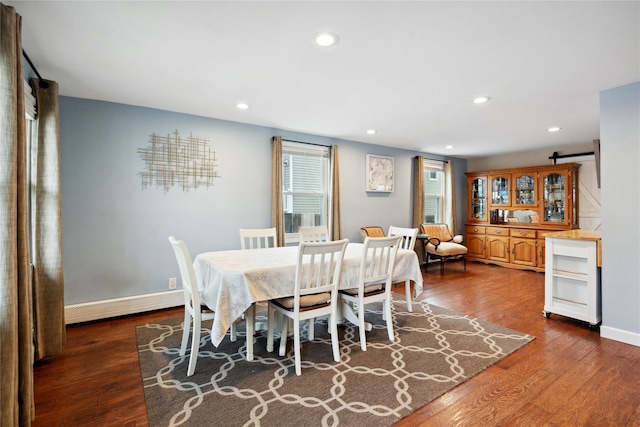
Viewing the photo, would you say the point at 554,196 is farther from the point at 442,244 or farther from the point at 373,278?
the point at 373,278

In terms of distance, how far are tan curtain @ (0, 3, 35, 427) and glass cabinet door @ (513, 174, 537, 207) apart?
6910 millimetres

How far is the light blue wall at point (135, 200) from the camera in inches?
125

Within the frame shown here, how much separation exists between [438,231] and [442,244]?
0.44 m

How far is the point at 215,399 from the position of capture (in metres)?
1.93

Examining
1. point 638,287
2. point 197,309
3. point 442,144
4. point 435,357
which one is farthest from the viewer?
point 442,144

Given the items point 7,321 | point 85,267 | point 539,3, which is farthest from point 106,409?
point 539,3

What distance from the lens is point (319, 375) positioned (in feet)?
7.18

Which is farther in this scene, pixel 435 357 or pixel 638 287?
pixel 638 287

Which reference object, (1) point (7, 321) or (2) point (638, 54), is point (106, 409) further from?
(2) point (638, 54)

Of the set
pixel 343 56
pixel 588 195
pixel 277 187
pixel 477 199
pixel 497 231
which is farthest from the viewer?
pixel 477 199

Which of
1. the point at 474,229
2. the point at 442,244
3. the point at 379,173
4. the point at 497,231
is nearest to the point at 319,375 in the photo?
the point at 379,173

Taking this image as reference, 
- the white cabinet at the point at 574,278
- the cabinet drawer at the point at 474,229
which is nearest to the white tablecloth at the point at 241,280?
the white cabinet at the point at 574,278

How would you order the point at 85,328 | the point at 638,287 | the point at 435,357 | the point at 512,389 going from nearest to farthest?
the point at 512,389, the point at 435,357, the point at 638,287, the point at 85,328

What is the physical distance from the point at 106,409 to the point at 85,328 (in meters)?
1.62
